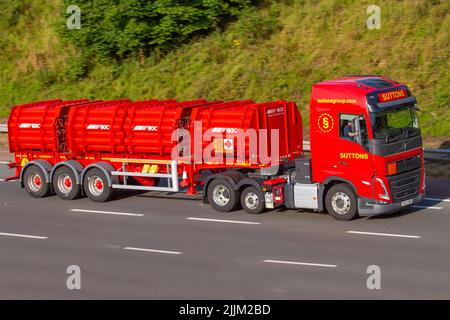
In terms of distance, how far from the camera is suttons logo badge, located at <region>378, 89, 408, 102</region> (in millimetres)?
20359

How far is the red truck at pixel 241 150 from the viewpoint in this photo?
2047 centimetres

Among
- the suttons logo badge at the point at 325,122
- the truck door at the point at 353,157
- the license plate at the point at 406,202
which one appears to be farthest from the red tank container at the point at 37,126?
the license plate at the point at 406,202

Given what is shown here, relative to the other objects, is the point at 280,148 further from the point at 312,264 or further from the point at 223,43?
the point at 223,43

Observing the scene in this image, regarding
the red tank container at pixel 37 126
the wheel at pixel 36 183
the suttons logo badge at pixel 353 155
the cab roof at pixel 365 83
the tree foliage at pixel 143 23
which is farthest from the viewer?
the tree foliage at pixel 143 23

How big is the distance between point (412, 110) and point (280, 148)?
3150 mm

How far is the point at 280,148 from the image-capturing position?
22109 mm

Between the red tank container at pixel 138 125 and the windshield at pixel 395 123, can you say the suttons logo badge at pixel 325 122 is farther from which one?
the red tank container at pixel 138 125

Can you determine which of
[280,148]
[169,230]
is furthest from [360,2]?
[169,230]

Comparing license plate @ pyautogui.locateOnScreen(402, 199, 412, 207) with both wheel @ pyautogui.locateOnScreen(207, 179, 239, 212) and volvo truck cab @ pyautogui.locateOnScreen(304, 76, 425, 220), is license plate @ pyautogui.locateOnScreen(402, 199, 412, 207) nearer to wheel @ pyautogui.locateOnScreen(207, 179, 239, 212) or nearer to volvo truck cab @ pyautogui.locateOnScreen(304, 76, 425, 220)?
volvo truck cab @ pyautogui.locateOnScreen(304, 76, 425, 220)

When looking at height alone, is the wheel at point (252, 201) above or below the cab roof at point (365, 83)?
below

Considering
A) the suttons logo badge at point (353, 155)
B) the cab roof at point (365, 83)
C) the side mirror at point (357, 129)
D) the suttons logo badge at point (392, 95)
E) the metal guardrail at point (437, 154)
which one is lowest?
the metal guardrail at point (437, 154)

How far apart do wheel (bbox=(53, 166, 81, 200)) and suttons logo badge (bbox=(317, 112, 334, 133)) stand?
6775 mm

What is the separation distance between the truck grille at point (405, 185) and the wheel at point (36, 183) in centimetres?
920

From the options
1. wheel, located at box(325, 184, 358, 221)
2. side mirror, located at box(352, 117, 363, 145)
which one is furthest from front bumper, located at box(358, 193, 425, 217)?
side mirror, located at box(352, 117, 363, 145)
